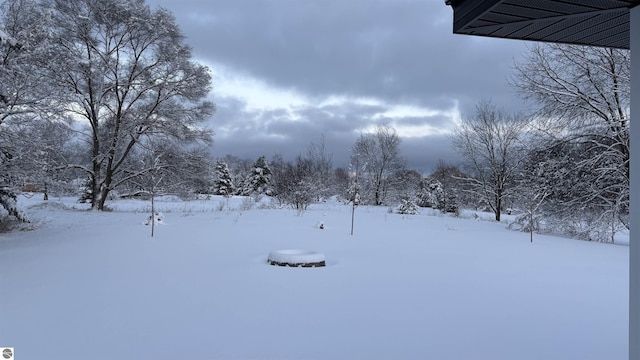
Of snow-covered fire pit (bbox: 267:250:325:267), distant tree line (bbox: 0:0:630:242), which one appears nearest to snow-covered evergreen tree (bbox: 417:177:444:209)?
distant tree line (bbox: 0:0:630:242)

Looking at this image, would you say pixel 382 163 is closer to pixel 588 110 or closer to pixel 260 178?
pixel 260 178

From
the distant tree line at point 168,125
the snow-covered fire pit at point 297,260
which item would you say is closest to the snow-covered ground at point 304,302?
the snow-covered fire pit at point 297,260

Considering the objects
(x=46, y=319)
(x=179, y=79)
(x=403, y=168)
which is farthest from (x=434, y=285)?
(x=403, y=168)

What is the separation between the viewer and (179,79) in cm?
1620

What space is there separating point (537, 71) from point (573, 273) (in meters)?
8.50

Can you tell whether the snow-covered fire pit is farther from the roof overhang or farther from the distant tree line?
the distant tree line

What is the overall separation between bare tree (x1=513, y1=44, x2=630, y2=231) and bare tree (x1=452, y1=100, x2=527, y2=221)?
772cm

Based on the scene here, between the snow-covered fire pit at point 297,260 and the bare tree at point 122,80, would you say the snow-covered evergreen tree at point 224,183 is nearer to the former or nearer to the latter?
the bare tree at point 122,80

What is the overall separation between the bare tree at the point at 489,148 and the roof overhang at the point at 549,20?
18.3m

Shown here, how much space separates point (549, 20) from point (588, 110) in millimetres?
11306

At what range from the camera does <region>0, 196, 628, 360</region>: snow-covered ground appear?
117 inches

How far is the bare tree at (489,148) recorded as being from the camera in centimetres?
2011

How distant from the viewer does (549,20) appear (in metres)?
2.33

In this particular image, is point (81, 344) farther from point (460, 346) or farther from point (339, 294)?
point (460, 346)
